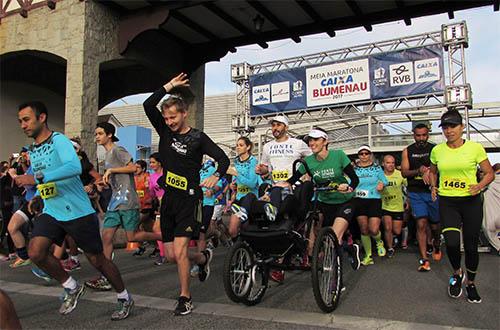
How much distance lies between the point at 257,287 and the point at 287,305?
18.8 inches

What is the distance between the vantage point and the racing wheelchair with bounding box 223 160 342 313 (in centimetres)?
409

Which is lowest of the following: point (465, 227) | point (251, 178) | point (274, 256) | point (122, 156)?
point (274, 256)

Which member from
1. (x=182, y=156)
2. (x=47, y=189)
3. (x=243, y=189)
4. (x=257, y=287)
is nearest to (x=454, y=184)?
(x=257, y=287)

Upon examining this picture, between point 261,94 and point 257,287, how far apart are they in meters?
18.5

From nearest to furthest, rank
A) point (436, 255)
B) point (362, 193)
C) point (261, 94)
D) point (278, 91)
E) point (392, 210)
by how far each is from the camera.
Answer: point (436, 255) < point (362, 193) < point (392, 210) < point (278, 91) < point (261, 94)

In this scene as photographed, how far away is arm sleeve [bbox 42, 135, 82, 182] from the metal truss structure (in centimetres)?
1666

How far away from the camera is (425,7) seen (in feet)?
36.0

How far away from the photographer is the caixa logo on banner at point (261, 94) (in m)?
22.5

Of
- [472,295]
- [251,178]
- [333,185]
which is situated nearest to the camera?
[472,295]

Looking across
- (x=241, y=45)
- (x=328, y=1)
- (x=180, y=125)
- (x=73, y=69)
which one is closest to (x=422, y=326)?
(x=180, y=125)

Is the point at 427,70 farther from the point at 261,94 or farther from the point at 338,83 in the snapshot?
the point at 261,94

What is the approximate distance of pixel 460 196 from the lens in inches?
186

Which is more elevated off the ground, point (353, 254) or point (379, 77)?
point (379, 77)

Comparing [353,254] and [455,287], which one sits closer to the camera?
[455,287]
